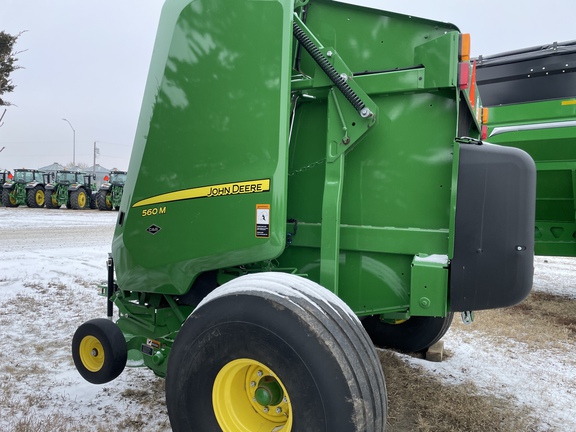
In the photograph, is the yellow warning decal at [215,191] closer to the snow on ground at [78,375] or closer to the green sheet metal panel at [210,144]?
the green sheet metal panel at [210,144]

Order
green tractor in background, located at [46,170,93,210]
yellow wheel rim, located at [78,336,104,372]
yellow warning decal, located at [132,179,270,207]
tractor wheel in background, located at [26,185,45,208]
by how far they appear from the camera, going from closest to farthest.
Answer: yellow warning decal, located at [132,179,270,207]
yellow wheel rim, located at [78,336,104,372]
tractor wheel in background, located at [26,185,45,208]
green tractor in background, located at [46,170,93,210]

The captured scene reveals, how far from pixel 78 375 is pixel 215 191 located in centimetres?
196

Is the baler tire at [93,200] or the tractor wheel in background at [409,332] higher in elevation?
the baler tire at [93,200]

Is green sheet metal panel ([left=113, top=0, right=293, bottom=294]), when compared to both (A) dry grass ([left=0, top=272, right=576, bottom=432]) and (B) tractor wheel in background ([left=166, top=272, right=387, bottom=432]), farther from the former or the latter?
(A) dry grass ([left=0, top=272, right=576, bottom=432])

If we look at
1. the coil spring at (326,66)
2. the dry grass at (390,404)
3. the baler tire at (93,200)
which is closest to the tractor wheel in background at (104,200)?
the baler tire at (93,200)

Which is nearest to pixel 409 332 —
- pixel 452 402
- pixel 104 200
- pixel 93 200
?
pixel 452 402

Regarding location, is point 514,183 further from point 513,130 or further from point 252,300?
point 513,130

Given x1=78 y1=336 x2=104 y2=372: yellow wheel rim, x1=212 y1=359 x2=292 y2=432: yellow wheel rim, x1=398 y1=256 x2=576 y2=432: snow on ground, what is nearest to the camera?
x1=212 y1=359 x2=292 y2=432: yellow wheel rim

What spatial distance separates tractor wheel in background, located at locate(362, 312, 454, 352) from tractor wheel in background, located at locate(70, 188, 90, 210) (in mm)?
21666

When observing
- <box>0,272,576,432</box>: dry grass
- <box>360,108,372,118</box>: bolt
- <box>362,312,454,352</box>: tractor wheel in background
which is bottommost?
<box>0,272,576,432</box>: dry grass

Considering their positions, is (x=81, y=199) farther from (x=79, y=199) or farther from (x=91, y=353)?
(x=91, y=353)

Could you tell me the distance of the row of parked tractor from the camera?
22375 millimetres

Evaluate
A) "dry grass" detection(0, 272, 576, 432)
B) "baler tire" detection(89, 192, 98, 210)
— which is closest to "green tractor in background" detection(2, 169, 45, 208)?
"baler tire" detection(89, 192, 98, 210)

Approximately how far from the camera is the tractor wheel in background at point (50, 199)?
22.3m
